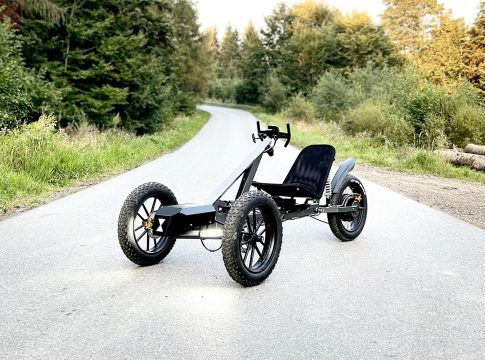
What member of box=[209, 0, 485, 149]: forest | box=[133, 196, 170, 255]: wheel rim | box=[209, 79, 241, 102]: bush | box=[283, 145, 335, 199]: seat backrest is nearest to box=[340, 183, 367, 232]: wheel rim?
box=[283, 145, 335, 199]: seat backrest

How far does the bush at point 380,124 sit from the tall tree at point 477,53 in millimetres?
7398

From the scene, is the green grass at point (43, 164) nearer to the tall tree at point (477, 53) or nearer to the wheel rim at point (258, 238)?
the wheel rim at point (258, 238)

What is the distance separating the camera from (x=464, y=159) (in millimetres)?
14836

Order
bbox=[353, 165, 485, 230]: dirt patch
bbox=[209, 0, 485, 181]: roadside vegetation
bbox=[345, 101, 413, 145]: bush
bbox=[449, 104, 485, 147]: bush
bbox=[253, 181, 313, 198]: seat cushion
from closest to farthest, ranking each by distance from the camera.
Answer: bbox=[253, 181, 313, 198]: seat cushion
bbox=[353, 165, 485, 230]: dirt patch
bbox=[449, 104, 485, 147]: bush
bbox=[209, 0, 485, 181]: roadside vegetation
bbox=[345, 101, 413, 145]: bush

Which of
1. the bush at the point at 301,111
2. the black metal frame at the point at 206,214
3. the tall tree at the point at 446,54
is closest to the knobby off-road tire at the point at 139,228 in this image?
the black metal frame at the point at 206,214

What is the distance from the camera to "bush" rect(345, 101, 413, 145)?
18812 mm

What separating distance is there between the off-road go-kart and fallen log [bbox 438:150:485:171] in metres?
10.1

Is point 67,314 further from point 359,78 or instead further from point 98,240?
point 359,78

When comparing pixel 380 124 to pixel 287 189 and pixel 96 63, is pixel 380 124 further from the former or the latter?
pixel 287 189

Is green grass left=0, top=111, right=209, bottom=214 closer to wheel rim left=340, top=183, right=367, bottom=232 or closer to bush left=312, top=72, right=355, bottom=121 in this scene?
wheel rim left=340, top=183, right=367, bottom=232

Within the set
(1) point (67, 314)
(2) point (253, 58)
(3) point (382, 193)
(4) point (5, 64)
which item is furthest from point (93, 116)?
(2) point (253, 58)

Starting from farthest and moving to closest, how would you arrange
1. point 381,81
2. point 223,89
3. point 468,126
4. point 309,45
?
point 223,89
point 309,45
point 381,81
point 468,126

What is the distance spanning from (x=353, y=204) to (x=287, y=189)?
1.04 metres

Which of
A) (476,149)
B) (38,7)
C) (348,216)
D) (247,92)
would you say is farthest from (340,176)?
(247,92)
